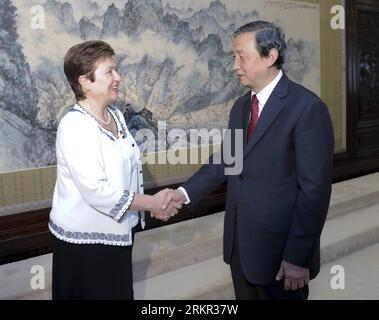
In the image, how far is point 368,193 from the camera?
5.81 metres

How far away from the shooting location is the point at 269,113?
2.04m

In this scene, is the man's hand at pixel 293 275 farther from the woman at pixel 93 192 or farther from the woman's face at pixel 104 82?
the woman's face at pixel 104 82

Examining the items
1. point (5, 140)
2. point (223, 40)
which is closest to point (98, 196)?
point (5, 140)

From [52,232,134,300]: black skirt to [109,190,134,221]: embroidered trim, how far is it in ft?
0.52

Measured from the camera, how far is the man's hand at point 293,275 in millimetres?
1997

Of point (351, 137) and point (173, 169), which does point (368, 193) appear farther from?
point (173, 169)

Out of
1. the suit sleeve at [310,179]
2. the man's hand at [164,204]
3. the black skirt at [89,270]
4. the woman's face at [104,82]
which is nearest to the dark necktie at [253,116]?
the suit sleeve at [310,179]

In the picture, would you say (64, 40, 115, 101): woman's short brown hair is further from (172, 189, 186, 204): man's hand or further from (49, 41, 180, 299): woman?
(172, 189, 186, 204): man's hand

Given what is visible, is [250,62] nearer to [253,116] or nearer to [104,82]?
[253,116]

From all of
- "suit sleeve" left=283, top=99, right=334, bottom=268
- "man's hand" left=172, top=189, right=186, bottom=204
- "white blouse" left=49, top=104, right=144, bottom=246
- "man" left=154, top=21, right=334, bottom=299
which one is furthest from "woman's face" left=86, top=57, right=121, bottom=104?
"suit sleeve" left=283, top=99, right=334, bottom=268

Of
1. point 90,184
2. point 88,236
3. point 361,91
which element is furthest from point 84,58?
point 361,91

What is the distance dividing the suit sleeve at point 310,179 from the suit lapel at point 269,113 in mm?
124

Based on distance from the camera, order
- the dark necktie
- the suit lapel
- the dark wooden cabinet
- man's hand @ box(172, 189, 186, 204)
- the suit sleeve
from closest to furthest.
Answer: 1. the suit sleeve
2. the suit lapel
3. the dark necktie
4. man's hand @ box(172, 189, 186, 204)
5. the dark wooden cabinet

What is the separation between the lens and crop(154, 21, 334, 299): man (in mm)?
1939
